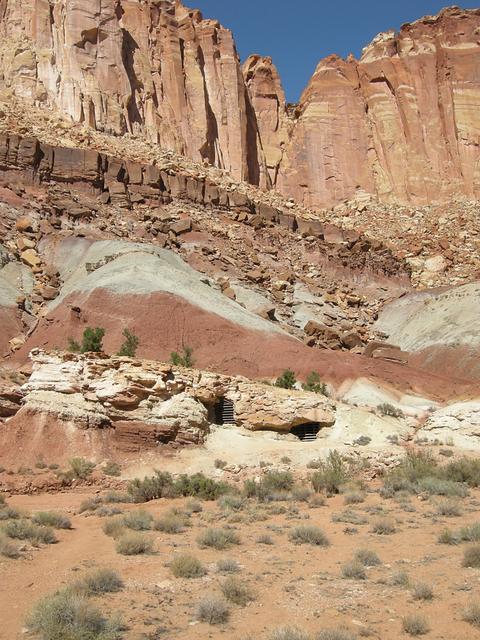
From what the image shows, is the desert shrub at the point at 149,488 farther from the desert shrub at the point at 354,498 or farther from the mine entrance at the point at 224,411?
the mine entrance at the point at 224,411

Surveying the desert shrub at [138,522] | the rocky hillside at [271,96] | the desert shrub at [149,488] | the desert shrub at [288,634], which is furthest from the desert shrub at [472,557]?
the rocky hillside at [271,96]

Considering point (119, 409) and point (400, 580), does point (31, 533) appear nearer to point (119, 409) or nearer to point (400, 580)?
point (400, 580)

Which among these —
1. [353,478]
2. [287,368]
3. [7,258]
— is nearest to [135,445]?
[353,478]

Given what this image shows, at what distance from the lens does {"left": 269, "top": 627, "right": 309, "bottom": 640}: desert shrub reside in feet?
21.8

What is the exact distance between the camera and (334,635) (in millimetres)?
6648

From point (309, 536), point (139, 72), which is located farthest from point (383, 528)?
point (139, 72)

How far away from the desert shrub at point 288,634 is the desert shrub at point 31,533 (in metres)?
5.25

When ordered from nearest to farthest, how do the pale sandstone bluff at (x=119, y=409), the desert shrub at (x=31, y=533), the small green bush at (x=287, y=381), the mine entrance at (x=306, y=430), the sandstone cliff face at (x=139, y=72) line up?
the desert shrub at (x=31, y=533) → the pale sandstone bluff at (x=119, y=409) → the mine entrance at (x=306, y=430) → the small green bush at (x=287, y=381) → the sandstone cliff face at (x=139, y=72)

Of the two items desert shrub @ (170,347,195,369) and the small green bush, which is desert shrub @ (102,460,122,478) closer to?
desert shrub @ (170,347,195,369)

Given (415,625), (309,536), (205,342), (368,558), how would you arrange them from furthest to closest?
(205,342) → (309,536) → (368,558) → (415,625)

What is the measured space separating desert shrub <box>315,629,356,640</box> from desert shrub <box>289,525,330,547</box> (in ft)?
13.8

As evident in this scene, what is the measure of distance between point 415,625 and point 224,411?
50.9 ft

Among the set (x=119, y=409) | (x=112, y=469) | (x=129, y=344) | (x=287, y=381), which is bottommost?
(x=112, y=469)

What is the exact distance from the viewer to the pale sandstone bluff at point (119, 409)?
18.5 meters
